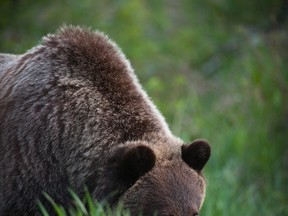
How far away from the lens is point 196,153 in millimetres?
6285

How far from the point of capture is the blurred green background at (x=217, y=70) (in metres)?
10.4

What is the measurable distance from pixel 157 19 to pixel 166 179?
939 centimetres

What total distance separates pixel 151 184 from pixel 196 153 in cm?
43

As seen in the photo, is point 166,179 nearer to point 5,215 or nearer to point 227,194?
point 5,215

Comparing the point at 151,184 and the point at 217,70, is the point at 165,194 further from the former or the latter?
the point at 217,70

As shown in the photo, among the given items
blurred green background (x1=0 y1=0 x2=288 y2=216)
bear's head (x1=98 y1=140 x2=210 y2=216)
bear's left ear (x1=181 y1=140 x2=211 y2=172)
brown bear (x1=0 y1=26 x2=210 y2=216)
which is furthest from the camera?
blurred green background (x1=0 y1=0 x2=288 y2=216)

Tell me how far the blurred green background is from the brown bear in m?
1.99

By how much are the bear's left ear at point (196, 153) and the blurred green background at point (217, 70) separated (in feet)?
6.17

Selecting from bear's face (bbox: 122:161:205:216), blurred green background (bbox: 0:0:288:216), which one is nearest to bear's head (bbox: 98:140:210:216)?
bear's face (bbox: 122:161:205:216)

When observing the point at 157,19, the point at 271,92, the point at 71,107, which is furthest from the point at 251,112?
the point at 71,107

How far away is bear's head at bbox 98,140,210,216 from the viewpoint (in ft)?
19.6

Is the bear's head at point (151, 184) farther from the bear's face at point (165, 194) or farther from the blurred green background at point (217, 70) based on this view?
the blurred green background at point (217, 70)

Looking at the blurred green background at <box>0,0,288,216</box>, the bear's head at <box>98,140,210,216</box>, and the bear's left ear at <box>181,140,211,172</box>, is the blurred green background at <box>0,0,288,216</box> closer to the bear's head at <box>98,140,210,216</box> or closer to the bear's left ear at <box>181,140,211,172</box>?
the bear's left ear at <box>181,140,211,172</box>

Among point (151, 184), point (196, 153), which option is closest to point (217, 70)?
point (196, 153)
